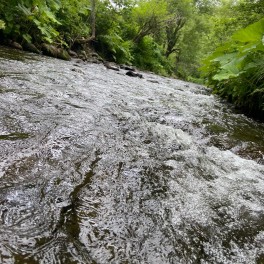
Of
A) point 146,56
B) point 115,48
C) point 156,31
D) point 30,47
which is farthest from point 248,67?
point 156,31

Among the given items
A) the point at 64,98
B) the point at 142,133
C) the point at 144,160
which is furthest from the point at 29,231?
the point at 64,98

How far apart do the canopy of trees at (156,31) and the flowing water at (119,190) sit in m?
2.16

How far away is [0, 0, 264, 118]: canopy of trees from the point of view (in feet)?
15.0

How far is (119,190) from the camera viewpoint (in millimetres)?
1521

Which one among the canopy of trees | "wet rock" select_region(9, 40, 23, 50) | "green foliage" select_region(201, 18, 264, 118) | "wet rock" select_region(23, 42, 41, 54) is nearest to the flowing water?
"green foliage" select_region(201, 18, 264, 118)

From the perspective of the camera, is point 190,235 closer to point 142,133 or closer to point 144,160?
point 144,160

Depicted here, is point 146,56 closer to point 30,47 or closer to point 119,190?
point 30,47

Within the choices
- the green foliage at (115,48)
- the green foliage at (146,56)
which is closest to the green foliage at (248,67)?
the green foliage at (115,48)

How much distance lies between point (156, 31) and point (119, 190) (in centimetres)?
1788

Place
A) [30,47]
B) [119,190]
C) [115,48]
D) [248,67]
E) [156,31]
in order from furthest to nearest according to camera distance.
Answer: [156,31] → [115,48] → [30,47] → [248,67] → [119,190]

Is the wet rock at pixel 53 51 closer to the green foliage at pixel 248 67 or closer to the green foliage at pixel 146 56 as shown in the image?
the green foliage at pixel 248 67

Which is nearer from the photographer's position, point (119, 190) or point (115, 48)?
point (119, 190)

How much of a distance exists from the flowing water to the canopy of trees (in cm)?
216

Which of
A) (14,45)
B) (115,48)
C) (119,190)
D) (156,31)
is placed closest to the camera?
(119,190)
